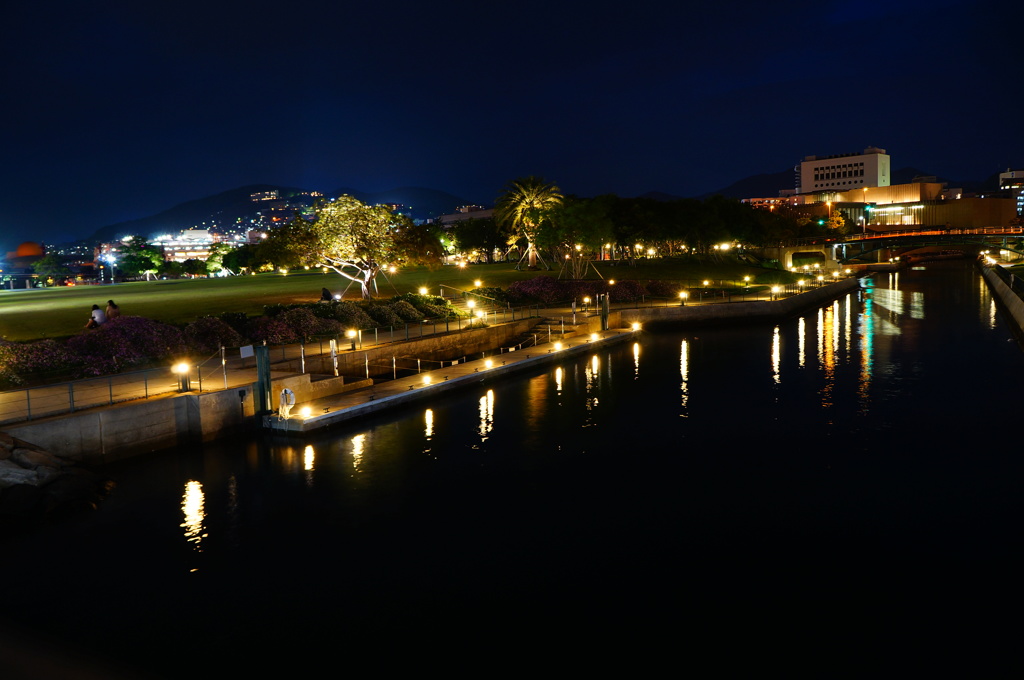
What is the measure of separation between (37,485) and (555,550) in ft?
40.8

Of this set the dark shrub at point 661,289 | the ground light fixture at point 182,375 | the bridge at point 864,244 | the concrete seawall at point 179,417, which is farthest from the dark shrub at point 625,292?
the bridge at point 864,244

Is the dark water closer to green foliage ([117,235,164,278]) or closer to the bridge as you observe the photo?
the bridge

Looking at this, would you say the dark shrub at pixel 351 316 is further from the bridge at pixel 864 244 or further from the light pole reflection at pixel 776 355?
the bridge at pixel 864 244

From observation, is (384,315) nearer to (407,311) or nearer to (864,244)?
(407,311)

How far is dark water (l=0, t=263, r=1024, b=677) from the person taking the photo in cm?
1319

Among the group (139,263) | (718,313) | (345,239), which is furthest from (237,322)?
(139,263)

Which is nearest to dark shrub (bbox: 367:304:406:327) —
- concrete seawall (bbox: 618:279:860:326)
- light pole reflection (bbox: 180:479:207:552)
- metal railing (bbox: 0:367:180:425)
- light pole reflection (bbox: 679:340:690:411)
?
light pole reflection (bbox: 679:340:690:411)

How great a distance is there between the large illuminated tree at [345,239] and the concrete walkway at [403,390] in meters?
15.5

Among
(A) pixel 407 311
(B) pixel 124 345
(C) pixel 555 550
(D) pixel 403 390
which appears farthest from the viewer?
(A) pixel 407 311

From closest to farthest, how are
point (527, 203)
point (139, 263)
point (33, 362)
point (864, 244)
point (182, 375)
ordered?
point (182, 375)
point (33, 362)
point (527, 203)
point (139, 263)
point (864, 244)

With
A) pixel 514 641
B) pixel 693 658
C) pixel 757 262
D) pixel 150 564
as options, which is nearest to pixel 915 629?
pixel 693 658

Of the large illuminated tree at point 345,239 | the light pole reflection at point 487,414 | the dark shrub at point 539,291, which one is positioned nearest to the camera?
the light pole reflection at point 487,414

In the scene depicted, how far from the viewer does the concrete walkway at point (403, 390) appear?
26031mm

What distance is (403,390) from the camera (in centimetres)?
3023
